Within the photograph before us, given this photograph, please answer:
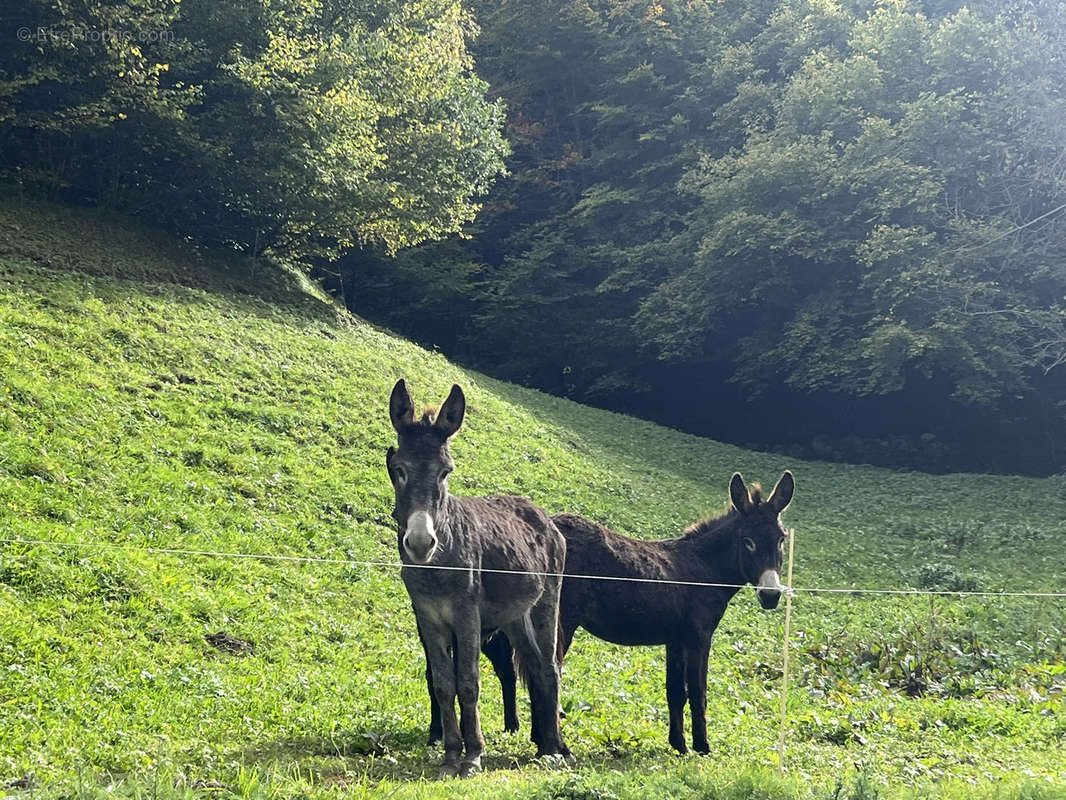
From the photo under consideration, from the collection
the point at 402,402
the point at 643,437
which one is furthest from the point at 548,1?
the point at 402,402

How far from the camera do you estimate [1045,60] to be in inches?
1326

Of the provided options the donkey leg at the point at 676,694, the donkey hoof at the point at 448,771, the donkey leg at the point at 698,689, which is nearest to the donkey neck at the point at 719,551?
the donkey leg at the point at 698,689

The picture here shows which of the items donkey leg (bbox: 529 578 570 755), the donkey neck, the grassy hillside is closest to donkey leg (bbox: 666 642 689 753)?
the grassy hillside

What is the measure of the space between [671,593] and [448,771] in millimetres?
3100

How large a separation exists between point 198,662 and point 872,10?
42980mm

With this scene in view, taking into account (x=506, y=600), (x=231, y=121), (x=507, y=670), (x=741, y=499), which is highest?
(x=231, y=121)

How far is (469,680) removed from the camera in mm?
7438

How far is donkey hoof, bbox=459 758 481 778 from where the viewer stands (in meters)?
7.28

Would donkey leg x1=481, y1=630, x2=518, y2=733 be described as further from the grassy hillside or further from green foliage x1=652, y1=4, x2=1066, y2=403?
green foliage x1=652, y1=4, x2=1066, y2=403

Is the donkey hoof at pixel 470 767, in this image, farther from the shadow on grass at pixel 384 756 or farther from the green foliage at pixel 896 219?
the green foliage at pixel 896 219

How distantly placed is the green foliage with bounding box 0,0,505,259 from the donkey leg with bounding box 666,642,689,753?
67.0 feet

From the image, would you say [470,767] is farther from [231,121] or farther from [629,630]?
[231,121]

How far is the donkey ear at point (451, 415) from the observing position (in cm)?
724

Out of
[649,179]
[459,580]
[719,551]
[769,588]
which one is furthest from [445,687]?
[649,179]
